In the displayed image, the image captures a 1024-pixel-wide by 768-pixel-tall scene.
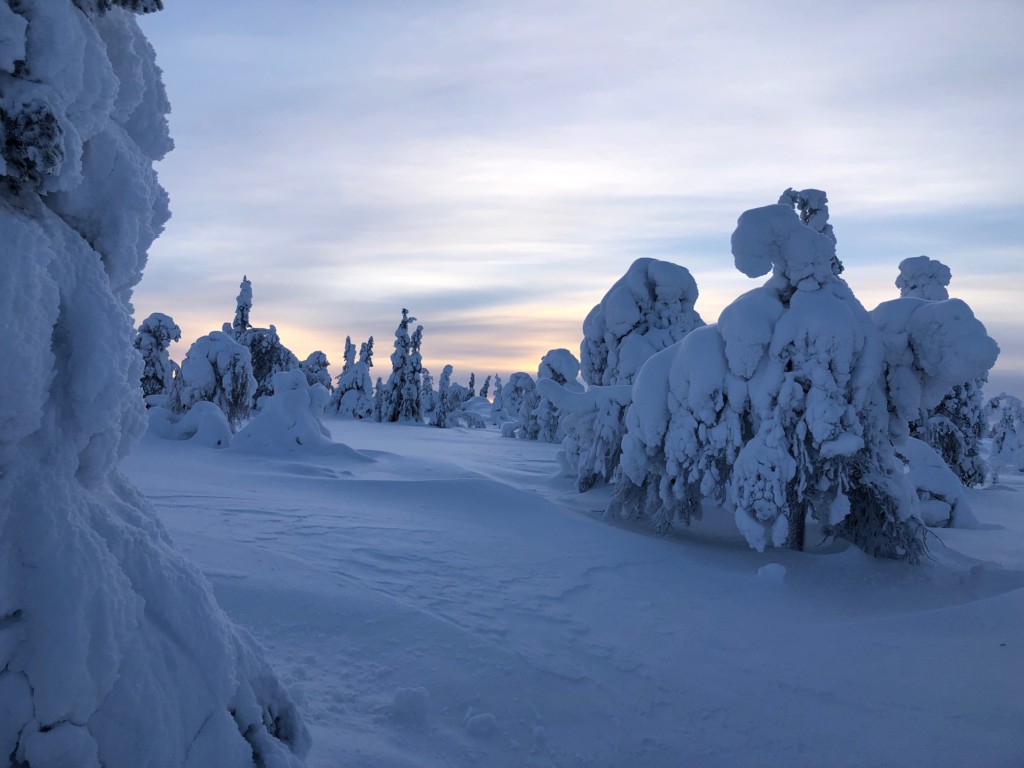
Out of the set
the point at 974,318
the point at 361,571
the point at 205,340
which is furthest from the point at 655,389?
the point at 205,340

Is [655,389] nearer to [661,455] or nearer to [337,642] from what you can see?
[661,455]

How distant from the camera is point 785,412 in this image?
8641mm

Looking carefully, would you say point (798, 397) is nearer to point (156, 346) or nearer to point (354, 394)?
point (156, 346)

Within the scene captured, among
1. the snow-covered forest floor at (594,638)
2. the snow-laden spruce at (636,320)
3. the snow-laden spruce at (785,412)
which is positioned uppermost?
the snow-laden spruce at (636,320)

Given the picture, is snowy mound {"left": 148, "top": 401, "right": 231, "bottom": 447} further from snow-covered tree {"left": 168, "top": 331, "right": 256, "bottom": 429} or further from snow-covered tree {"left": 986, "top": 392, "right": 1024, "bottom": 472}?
snow-covered tree {"left": 986, "top": 392, "right": 1024, "bottom": 472}

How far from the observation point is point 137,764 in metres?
1.90

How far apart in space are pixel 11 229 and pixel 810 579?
8.67m

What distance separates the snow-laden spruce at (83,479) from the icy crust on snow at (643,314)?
53.1ft

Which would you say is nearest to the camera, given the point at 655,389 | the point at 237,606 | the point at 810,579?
the point at 237,606

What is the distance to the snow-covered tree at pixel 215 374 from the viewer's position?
24156 mm

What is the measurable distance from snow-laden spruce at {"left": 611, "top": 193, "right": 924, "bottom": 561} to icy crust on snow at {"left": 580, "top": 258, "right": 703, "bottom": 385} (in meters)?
8.33

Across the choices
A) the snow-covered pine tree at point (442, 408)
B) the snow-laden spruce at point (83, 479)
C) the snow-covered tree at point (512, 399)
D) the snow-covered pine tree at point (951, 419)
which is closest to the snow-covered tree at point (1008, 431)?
the snow-covered pine tree at point (951, 419)

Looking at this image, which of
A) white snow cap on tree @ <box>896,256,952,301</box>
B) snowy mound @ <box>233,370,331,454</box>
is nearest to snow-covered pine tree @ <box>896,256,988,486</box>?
white snow cap on tree @ <box>896,256,952,301</box>

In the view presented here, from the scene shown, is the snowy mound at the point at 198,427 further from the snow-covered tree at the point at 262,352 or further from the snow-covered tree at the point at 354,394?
the snow-covered tree at the point at 354,394
